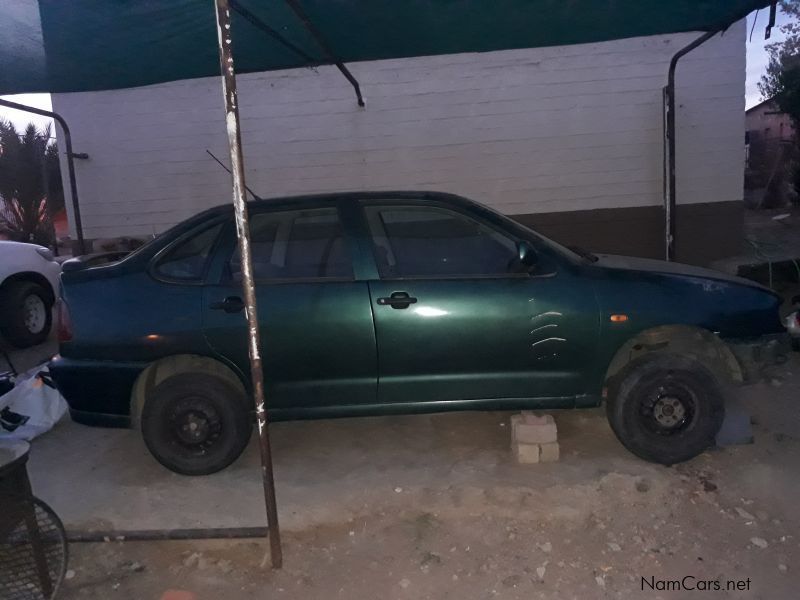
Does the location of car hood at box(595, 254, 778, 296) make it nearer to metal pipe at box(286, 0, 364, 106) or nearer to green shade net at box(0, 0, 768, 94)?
green shade net at box(0, 0, 768, 94)

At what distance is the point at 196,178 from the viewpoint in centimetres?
929

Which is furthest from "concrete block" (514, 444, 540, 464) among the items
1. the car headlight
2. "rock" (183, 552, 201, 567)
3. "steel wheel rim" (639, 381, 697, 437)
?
the car headlight

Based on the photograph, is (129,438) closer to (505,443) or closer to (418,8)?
(505,443)

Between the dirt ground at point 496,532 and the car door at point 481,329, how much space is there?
0.54m

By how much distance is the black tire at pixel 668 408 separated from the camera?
13.9 ft

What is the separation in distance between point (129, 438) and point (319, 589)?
2.56 metres

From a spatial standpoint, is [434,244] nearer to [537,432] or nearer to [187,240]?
[537,432]

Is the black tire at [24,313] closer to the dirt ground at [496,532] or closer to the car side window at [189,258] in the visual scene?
the dirt ground at [496,532]

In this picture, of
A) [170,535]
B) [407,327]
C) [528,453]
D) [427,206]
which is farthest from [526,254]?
[170,535]

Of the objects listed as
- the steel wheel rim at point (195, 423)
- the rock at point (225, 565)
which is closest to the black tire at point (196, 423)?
the steel wheel rim at point (195, 423)

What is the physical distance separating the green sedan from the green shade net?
155cm

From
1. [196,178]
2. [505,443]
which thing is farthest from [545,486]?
[196,178]

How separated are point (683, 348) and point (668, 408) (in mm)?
479

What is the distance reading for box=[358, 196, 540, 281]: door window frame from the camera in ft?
14.1
